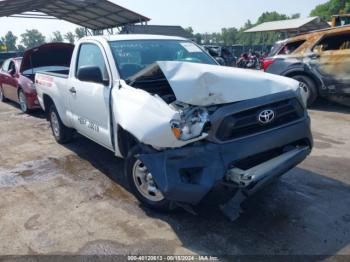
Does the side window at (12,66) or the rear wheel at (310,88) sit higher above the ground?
the side window at (12,66)

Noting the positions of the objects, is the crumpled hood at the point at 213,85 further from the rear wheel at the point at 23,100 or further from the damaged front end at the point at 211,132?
the rear wheel at the point at 23,100

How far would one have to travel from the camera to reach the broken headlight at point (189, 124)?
10.1 feet

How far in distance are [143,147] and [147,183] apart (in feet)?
1.56

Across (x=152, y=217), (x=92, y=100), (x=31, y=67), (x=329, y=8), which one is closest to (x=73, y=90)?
(x=92, y=100)

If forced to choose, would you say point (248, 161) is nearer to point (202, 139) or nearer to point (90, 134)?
point (202, 139)

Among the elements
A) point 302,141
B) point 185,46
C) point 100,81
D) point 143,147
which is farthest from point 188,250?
point 185,46

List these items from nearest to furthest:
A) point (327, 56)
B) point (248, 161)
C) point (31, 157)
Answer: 1. point (248, 161)
2. point (31, 157)
3. point (327, 56)

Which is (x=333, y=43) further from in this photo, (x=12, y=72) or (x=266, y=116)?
(x=12, y=72)

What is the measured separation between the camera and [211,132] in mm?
3102

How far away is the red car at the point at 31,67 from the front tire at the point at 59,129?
9.19 ft

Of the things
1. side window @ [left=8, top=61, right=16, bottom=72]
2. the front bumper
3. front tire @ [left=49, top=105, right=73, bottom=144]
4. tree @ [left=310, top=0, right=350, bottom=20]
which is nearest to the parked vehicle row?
the front bumper

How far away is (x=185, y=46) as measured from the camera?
5074 millimetres

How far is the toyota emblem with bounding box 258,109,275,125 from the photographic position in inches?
130

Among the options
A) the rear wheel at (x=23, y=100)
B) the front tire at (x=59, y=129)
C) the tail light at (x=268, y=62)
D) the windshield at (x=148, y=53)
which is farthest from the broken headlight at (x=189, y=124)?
the rear wheel at (x=23, y=100)
